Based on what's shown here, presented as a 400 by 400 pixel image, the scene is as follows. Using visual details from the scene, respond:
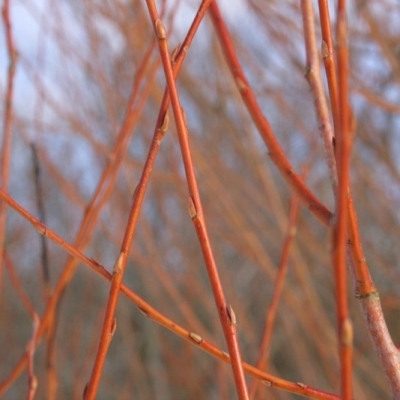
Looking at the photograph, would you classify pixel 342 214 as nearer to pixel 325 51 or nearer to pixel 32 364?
pixel 325 51

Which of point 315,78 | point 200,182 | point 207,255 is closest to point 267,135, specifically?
point 315,78

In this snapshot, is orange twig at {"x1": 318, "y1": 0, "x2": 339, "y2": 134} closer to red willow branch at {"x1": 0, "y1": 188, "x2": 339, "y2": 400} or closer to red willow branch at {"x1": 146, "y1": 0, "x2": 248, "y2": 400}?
red willow branch at {"x1": 146, "y1": 0, "x2": 248, "y2": 400}

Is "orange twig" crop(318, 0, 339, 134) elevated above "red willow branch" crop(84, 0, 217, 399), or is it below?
above

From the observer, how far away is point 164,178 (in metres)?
1.64

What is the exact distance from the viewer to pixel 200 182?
1651mm

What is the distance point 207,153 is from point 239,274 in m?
1.44

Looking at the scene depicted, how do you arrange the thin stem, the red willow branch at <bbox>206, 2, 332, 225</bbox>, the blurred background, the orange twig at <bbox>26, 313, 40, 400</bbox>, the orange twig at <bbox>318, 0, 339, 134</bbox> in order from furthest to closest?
the blurred background, the orange twig at <bbox>26, 313, 40, 400</bbox>, the red willow branch at <bbox>206, 2, 332, 225</bbox>, the orange twig at <bbox>318, 0, 339, 134</bbox>, the thin stem

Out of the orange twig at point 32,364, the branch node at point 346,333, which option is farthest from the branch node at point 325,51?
the orange twig at point 32,364

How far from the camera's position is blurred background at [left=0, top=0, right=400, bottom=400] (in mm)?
1354

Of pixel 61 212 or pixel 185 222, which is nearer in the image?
pixel 185 222

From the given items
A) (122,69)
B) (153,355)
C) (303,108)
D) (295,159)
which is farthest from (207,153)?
(153,355)

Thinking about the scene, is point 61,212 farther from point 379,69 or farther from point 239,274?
point 379,69

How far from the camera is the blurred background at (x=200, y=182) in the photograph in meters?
1.35

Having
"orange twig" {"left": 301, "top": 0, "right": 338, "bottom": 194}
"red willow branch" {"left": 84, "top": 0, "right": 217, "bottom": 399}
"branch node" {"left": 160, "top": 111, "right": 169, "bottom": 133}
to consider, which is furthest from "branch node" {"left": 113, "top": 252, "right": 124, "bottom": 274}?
"orange twig" {"left": 301, "top": 0, "right": 338, "bottom": 194}
